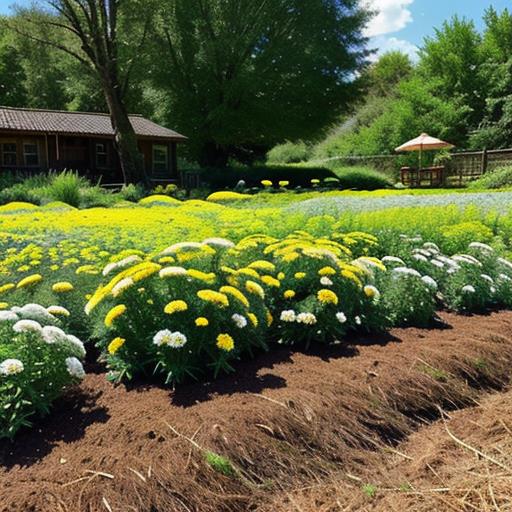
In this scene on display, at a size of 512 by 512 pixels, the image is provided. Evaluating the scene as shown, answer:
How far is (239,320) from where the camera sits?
3.06 metres

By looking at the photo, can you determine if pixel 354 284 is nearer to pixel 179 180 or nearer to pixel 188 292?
pixel 188 292

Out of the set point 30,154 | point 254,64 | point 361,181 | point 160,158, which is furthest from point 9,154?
point 361,181

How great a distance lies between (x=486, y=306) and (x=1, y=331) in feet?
13.1

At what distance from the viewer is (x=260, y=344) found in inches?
136

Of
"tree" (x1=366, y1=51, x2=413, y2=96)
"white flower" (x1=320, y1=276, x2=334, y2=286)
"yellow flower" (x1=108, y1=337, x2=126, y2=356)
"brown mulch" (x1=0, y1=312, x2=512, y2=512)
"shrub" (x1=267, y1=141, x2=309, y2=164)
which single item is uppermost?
"tree" (x1=366, y1=51, x2=413, y2=96)

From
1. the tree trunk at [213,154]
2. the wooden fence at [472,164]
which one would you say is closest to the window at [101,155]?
the tree trunk at [213,154]

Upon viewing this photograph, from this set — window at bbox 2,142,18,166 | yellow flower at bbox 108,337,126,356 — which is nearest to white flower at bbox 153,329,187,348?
yellow flower at bbox 108,337,126,356

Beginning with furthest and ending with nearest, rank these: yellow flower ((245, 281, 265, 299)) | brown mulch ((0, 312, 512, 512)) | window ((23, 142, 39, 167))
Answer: window ((23, 142, 39, 167)), yellow flower ((245, 281, 265, 299)), brown mulch ((0, 312, 512, 512))

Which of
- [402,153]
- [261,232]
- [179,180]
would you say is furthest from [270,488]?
[402,153]

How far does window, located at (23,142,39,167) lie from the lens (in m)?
24.4

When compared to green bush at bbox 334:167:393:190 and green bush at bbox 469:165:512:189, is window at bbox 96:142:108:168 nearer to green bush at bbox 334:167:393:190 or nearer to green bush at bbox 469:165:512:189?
green bush at bbox 334:167:393:190

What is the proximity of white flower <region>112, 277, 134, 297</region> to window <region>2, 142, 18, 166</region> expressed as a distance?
23.8 m

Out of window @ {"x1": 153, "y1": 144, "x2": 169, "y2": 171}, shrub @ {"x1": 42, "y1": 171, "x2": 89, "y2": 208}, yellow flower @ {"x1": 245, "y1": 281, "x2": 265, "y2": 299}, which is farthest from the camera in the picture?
window @ {"x1": 153, "y1": 144, "x2": 169, "y2": 171}

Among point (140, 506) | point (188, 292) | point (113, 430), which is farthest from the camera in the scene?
point (188, 292)
